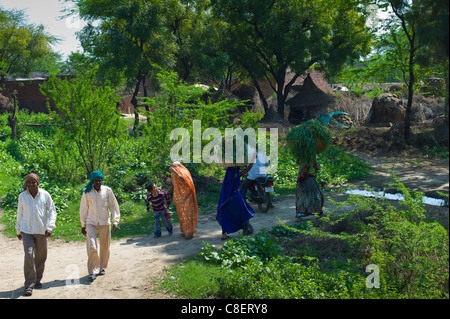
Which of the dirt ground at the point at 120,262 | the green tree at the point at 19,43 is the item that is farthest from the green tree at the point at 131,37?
the dirt ground at the point at 120,262

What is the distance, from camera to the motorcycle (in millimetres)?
9789

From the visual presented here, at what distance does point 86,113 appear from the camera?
455 inches

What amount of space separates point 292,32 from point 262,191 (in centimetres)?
1618

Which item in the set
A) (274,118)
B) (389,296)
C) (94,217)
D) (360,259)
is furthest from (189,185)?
(274,118)

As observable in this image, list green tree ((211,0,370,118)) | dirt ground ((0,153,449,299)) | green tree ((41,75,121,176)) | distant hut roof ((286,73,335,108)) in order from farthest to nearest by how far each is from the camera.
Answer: distant hut roof ((286,73,335,108)), green tree ((211,0,370,118)), green tree ((41,75,121,176)), dirt ground ((0,153,449,299))

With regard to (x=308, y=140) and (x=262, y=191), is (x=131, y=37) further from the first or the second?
(x=308, y=140)

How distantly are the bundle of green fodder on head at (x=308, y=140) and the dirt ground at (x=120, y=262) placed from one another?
1278mm

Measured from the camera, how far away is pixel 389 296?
4895 millimetres

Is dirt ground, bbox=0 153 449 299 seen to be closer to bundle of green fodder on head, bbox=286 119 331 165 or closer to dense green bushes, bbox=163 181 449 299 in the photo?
dense green bushes, bbox=163 181 449 299

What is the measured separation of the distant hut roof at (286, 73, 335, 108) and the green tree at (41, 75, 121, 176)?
16.3 metres

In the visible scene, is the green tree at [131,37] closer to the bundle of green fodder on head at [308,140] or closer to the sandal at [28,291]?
the bundle of green fodder on head at [308,140]

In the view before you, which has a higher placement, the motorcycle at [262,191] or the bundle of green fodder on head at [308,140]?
the bundle of green fodder on head at [308,140]

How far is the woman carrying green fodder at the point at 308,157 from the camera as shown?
8.45 metres

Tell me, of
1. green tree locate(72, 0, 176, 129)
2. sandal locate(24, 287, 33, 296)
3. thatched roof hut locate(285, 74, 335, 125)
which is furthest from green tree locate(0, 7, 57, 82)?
sandal locate(24, 287, 33, 296)
